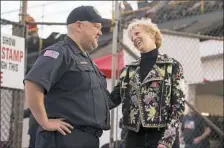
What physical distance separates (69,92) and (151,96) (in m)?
0.86

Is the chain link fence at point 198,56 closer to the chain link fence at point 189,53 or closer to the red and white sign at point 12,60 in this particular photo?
the chain link fence at point 189,53

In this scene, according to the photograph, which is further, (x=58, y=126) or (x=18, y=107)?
(x=18, y=107)

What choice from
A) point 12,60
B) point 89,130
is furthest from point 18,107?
point 89,130

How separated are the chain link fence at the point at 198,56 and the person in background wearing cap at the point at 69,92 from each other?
190 inches

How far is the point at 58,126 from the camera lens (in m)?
3.08

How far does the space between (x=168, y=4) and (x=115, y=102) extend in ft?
34.0

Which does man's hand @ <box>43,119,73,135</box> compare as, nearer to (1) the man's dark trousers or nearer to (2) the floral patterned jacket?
(1) the man's dark trousers

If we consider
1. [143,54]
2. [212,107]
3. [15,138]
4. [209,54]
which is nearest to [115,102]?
[143,54]

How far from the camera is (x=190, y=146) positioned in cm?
841

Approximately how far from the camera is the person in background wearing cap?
3057 millimetres

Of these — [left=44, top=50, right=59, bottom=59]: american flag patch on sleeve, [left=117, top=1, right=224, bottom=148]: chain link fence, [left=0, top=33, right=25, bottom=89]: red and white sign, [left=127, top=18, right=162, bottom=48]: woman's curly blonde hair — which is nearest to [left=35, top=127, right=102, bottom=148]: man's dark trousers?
[left=44, top=50, right=59, bottom=59]: american flag patch on sleeve

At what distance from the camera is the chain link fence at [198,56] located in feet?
29.5

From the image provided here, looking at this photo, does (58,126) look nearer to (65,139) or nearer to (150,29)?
(65,139)

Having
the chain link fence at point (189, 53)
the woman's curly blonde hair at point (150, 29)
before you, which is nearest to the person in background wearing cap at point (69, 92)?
the woman's curly blonde hair at point (150, 29)
